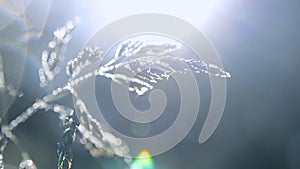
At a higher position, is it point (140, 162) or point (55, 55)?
point (55, 55)

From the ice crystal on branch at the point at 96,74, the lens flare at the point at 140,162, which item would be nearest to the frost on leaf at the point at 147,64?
the ice crystal on branch at the point at 96,74

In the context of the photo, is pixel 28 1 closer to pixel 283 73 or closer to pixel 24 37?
pixel 24 37

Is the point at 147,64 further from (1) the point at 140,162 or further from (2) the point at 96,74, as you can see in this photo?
(1) the point at 140,162

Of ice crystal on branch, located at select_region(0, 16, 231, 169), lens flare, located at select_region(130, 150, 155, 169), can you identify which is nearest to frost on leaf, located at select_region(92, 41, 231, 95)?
ice crystal on branch, located at select_region(0, 16, 231, 169)

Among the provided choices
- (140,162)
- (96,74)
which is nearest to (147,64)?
(96,74)

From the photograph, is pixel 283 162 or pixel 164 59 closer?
pixel 164 59

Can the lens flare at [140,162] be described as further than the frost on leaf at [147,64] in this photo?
Yes

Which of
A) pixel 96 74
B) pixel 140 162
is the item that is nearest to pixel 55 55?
pixel 96 74

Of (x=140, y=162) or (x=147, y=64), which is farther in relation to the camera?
(x=140, y=162)

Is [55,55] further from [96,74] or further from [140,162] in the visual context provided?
[140,162]

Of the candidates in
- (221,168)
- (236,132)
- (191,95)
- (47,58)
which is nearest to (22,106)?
(47,58)

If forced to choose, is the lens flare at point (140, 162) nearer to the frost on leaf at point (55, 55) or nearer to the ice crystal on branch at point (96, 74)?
the ice crystal on branch at point (96, 74)
